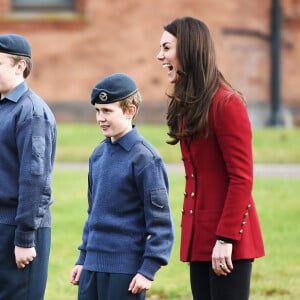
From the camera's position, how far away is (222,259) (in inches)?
210

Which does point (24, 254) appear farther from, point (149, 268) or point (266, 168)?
point (266, 168)

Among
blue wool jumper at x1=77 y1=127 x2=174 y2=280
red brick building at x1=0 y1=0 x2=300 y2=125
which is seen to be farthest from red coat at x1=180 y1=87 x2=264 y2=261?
red brick building at x1=0 y1=0 x2=300 y2=125

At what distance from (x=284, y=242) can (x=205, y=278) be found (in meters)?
5.79

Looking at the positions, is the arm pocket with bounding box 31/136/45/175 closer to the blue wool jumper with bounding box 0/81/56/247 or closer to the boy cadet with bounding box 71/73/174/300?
the blue wool jumper with bounding box 0/81/56/247

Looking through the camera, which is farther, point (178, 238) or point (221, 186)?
point (178, 238)

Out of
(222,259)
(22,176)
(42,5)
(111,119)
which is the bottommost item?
(42,5)

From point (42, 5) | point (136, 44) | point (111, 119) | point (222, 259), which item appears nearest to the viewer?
point (222, 259)

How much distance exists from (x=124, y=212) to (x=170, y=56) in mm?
766

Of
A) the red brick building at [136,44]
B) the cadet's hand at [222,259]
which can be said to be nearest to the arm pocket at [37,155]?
the cadet's hand at [222,259]

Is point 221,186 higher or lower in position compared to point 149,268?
higher

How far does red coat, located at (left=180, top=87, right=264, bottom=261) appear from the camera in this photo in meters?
5.37

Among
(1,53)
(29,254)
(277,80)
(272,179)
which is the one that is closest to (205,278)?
(29,254)

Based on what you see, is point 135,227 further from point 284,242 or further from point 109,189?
point 284,242

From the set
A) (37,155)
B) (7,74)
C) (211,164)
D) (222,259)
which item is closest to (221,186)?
(211,164)
